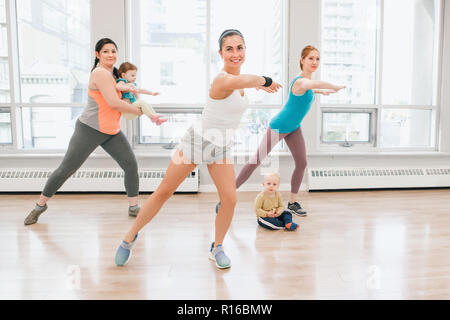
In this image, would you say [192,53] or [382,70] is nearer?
[192,53]

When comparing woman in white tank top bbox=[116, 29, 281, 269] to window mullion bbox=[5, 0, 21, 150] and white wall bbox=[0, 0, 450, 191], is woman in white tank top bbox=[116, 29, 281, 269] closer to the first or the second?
white wall bbox=[0, 0, 450, 191]

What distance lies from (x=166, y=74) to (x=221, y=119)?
240cm

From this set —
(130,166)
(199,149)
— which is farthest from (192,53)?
(199,149)

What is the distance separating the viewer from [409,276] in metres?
1.59

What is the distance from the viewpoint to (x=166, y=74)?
12.0ft

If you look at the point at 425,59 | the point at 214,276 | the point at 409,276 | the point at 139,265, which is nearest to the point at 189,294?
the point at 214,276

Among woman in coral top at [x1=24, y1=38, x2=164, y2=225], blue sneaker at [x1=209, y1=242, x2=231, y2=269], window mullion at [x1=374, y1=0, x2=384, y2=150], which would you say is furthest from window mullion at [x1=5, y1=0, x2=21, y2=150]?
window mullion at [x1=374, y1=0, x2=384, y2=150]

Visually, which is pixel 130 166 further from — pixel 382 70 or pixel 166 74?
pixel 382 70

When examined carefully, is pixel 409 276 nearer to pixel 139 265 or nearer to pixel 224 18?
pixel 139 265

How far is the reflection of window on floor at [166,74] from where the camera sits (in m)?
3.65

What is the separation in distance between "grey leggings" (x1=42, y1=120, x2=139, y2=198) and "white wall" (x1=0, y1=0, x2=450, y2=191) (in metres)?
1.06

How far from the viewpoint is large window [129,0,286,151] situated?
11.8 ft

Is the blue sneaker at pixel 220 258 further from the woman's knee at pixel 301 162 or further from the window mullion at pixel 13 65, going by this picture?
the window mullion at pixel 13 65
